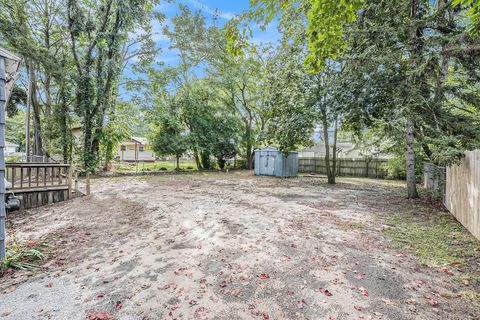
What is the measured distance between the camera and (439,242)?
3953 millimetres

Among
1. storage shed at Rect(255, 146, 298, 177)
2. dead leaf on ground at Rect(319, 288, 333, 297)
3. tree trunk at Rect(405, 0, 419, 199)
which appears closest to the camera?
dead leaf on ground at Rect(319, 288, 333, 297)

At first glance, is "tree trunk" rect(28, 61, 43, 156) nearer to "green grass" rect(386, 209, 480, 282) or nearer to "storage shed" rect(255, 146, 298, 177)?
"storage shed" rect(255, 146, 298, 177)

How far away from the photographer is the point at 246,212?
5.90 m

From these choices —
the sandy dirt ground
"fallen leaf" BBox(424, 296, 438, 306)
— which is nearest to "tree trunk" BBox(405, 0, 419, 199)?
the sandy dirt ground

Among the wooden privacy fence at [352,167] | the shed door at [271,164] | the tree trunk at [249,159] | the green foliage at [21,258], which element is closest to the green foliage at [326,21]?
the green foliage at [21,258]

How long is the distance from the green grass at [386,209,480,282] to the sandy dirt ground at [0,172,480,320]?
10.2 inches

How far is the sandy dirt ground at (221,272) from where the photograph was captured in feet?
7.59

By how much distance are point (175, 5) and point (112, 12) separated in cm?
439

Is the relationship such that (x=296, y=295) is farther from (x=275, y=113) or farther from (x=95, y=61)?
(x=95, y=61)

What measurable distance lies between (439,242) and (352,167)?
12963 millimetres

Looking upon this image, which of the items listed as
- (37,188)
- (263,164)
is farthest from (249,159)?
(37,188)

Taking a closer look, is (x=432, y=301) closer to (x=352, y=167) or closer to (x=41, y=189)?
(x=41, y=189)

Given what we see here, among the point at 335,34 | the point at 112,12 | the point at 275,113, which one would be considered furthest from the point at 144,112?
the point at 335,34

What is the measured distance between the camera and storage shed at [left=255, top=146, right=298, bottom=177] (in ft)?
48.3
